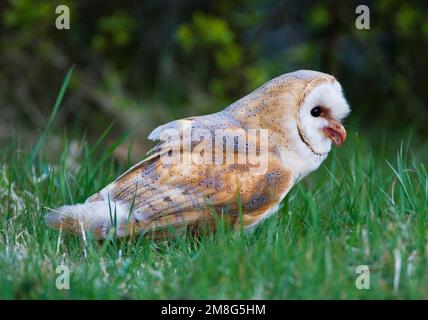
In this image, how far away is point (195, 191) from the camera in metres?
3.95

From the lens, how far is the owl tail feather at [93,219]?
390cm

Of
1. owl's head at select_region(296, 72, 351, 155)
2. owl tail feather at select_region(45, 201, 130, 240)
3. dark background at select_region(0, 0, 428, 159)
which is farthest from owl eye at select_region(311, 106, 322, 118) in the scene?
dark background at select_region(0, 0, 428, 159)

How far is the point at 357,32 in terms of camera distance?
828 cm

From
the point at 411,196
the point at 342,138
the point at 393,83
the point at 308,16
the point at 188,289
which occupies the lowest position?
the point at 188,289

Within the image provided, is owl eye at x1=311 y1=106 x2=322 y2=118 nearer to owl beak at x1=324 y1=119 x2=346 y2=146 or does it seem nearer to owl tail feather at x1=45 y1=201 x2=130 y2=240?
owl beak at x1=324 y1=119 x2=346 y2=146

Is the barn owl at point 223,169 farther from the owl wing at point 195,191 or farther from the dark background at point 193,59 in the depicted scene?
the dark background at point 193,59

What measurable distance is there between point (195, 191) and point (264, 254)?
0.57m

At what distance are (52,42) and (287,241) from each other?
222 inches

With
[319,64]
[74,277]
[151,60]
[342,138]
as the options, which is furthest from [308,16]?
[74,277]

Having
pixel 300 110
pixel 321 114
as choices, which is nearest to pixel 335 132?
pixel 321 114

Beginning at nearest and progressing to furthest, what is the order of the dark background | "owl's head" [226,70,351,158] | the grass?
the grass, "owl's head" [226,70,351,158], the dark background

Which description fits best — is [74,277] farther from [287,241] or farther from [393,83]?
[393,83]

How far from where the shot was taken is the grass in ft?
11.0

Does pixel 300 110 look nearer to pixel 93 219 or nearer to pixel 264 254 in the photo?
pixel 264 254
